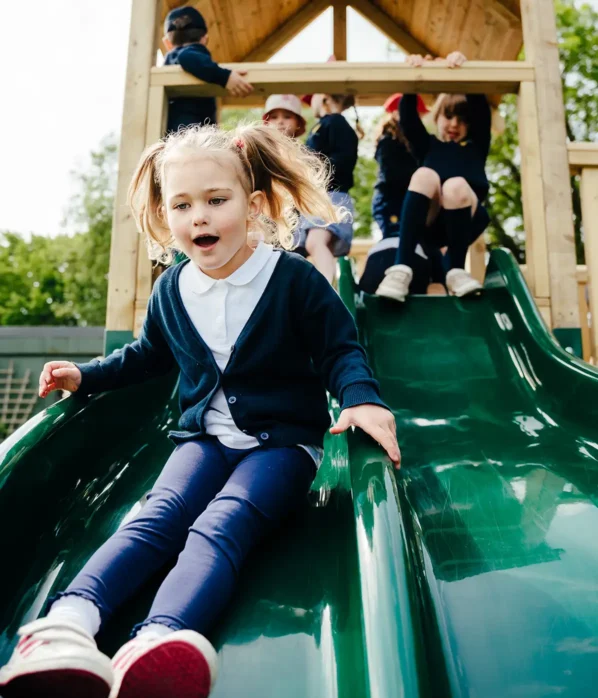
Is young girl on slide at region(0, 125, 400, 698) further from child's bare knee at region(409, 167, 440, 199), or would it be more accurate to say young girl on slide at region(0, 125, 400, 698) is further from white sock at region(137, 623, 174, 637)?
child's bare knee at region(409, 167, 440, 199)

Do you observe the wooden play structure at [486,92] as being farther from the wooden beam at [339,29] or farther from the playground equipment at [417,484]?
the wooden beam at [339,29]

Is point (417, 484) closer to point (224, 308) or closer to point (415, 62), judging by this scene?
point (224, 308)

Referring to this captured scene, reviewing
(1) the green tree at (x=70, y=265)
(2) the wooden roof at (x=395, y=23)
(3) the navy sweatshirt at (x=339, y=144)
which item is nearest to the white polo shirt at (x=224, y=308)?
(3) the navy sweatshirt at (x=339, y=144)

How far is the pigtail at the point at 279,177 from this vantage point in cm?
173

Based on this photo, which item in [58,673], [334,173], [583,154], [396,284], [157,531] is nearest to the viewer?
[58,673]

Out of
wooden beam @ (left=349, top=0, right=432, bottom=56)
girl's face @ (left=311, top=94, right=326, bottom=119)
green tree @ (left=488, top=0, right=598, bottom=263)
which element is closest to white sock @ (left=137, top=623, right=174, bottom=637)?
girl's face @ (left=311, top=94, right=326, bottom=119)

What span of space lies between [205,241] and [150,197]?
0.36m

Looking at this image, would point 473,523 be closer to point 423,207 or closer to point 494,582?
point 494,582

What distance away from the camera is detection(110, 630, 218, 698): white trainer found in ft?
2.95

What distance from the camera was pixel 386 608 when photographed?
3.28ft

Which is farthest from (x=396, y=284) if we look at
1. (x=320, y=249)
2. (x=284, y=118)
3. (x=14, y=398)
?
(x=14, y=398)

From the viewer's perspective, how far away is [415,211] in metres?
3.05

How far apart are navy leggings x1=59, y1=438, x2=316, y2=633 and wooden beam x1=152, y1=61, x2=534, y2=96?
204 centimetres

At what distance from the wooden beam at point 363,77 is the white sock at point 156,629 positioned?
2533 millimetres
